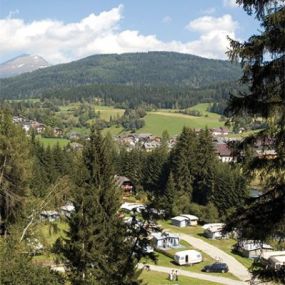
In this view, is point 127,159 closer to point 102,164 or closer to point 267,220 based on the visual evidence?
point 102,164

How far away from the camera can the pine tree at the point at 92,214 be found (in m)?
21.4

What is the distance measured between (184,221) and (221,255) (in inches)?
566

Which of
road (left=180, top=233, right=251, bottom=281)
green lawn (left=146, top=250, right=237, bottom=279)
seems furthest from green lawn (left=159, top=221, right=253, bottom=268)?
green lawn (left=146, top=250, right=237, bottom=279)

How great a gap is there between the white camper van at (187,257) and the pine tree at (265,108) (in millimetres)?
38529

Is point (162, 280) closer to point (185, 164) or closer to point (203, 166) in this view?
point (185, 164)

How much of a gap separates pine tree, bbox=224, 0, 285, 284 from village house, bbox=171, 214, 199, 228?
55.4 m

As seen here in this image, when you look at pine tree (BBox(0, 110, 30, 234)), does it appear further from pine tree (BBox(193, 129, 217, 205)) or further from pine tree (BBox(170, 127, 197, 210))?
pine tree (BBox(193, 129, 217, 205))

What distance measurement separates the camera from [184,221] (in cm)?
6494

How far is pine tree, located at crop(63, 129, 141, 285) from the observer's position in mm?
21375

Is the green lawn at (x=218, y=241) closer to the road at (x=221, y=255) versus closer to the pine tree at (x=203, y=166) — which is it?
the road at (x=221, y=255)

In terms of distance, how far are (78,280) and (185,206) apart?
2108 inches

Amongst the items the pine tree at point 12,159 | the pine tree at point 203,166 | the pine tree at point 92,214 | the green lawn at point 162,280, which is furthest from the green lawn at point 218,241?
the pine tree at point 92,214

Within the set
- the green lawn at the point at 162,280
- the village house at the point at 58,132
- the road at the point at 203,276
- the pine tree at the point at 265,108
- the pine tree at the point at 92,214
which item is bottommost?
the road at the point at 203,276

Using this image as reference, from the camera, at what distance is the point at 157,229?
12883 millimetres
